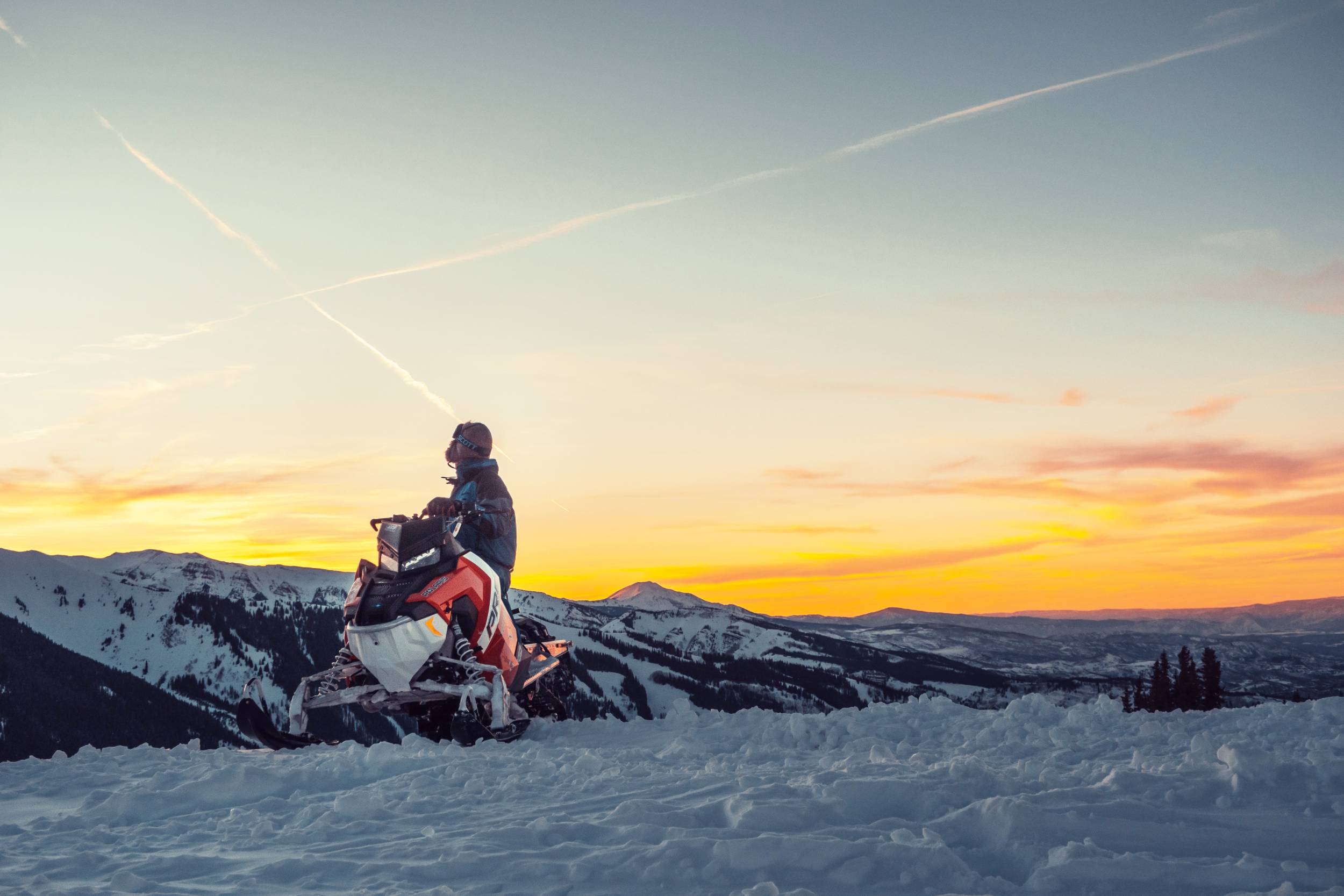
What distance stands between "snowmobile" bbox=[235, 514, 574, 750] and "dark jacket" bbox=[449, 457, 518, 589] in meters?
1.13

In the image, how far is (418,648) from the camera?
830 cm

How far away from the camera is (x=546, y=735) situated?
9.34 m

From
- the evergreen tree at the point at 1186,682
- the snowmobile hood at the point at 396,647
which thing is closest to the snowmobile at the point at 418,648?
the snowmobile hood at the point at 396,647

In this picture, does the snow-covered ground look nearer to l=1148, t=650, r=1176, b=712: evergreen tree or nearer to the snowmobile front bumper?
the snowmobile front bumper

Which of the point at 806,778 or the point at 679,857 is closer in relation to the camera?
the point at 679,857

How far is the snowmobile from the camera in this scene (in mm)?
8320

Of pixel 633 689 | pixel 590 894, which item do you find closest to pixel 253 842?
pixel 590 894

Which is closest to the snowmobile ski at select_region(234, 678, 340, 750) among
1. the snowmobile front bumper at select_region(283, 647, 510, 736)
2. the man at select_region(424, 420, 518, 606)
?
the snowmobile front bumper at select_region(283, 647, 510, 736)

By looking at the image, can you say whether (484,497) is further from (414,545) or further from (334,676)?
(334,676)

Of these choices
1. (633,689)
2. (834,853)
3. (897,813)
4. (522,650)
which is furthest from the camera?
(633,689)

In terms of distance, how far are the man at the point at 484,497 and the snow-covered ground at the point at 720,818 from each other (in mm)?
3059

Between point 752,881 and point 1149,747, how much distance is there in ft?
14.7

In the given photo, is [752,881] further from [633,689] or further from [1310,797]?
[633,689]

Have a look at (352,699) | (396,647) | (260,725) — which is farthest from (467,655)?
(260,725)
